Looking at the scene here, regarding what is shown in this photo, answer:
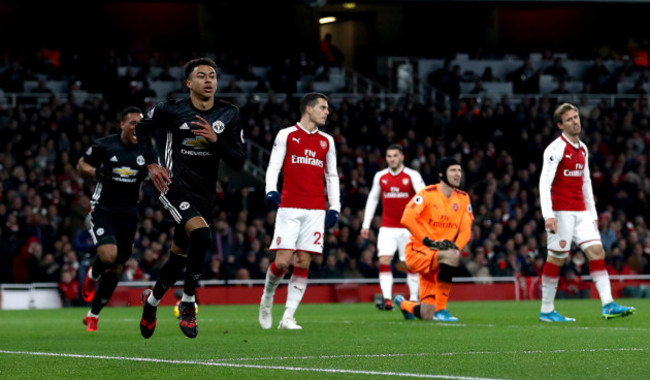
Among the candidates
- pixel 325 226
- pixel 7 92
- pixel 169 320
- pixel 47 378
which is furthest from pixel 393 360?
pixel 7 92

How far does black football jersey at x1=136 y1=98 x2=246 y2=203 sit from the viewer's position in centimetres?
1030

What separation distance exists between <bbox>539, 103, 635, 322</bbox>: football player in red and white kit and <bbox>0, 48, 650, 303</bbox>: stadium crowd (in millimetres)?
10671

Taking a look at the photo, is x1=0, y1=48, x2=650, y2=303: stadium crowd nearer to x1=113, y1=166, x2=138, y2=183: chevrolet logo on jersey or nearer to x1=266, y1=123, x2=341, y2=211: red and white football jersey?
x1=113, y1=166, x2=138, y2=183: chevrolet logo on jersey

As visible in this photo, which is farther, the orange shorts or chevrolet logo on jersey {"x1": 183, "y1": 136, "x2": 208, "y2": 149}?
the orange shorts

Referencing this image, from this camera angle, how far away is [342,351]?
30.1 ft

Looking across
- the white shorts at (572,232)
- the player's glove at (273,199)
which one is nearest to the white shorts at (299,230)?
the player's glove at (273,199)

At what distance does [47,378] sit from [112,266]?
5.63 metres

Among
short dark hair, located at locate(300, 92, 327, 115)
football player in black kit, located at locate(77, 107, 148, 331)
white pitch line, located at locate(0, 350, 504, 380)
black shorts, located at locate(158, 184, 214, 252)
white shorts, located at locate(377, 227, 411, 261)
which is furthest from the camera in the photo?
white shorts, located at locate(377, 227, 411, 261)

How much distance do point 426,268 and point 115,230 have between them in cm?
361

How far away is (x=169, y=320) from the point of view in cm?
1534

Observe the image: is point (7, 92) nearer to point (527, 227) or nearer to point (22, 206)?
point (22, 206)

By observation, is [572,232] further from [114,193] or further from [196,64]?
[196,64]

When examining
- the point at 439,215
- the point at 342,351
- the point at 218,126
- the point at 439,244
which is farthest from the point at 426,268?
the point at 342,351

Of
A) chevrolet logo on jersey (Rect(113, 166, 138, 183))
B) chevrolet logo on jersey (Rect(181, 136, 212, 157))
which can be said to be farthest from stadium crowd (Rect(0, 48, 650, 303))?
chevrolet logo on jersey (Rect(181, 136, 212, 157))
